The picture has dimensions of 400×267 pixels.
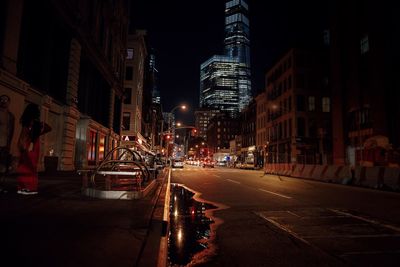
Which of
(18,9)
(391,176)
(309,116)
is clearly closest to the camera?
(18,9)

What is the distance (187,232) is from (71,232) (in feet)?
7.29

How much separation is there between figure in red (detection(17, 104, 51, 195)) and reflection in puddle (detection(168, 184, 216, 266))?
13.2 feet

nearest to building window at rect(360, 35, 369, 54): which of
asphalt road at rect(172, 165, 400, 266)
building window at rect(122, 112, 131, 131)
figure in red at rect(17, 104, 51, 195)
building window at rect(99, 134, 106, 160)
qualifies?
building window at rect(99, 134, 106, 160)

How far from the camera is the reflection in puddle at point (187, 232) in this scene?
4.73 meters

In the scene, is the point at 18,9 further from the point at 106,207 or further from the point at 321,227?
the point at 321,227

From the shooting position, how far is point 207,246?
5184 mm

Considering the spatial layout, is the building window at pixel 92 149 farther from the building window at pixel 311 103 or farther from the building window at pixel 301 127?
the building window at pixel 311 103

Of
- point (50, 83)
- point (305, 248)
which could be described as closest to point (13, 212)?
point (305, 248)

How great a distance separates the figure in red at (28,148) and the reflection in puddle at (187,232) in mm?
4010

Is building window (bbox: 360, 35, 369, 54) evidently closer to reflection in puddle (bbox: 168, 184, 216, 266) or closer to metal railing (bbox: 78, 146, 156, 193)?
metal railing (bbox: 78, 146, 156, 193)

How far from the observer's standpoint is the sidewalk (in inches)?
148

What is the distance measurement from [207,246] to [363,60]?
37.5 meters

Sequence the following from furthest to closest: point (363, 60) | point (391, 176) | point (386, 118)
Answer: point (363, 60)
point (386, 118)
point (391, 176)

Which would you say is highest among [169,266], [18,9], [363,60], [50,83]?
[363,60]
